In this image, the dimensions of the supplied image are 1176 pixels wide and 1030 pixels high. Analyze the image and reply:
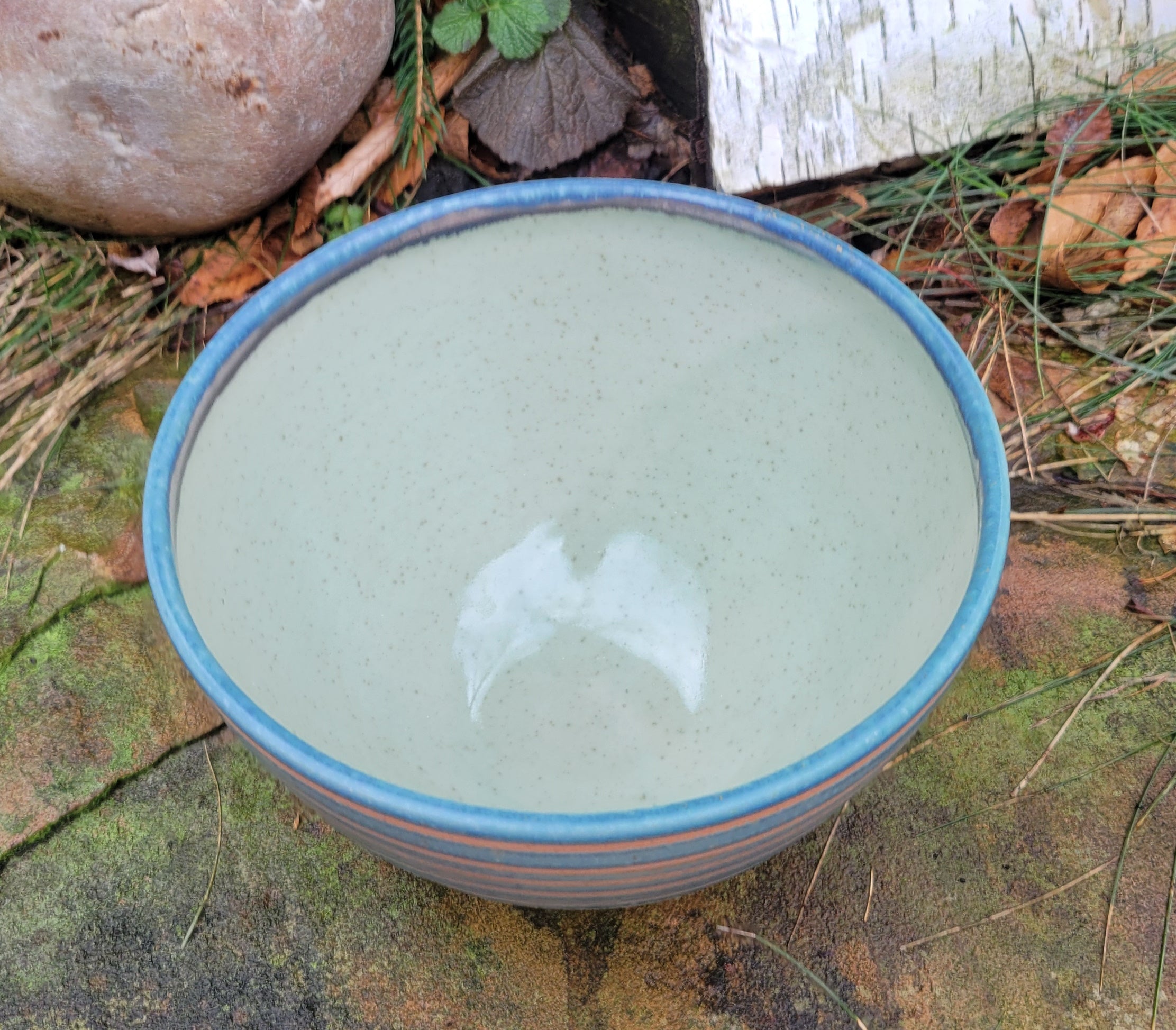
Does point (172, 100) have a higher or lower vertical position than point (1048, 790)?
higher

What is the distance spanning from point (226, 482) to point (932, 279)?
104 cm

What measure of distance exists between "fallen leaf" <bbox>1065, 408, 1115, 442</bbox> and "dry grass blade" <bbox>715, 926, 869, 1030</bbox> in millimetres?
754

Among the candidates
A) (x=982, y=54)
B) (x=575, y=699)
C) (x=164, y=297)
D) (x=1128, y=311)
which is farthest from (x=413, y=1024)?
(x=982, y=54)

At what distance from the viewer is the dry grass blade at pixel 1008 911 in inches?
42.1

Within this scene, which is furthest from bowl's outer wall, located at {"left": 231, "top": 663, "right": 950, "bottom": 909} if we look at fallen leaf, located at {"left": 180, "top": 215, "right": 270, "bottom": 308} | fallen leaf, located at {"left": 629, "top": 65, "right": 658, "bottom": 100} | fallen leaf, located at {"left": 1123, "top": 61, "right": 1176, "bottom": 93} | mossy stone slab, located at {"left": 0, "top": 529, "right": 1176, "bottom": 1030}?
fallen leaf, located at {"left": 629, "top": 65, "right": 658, "bottom": 100}

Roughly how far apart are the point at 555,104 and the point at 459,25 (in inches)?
7.0

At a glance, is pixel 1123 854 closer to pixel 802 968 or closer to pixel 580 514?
pixel 802 968

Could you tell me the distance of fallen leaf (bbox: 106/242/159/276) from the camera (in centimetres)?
165

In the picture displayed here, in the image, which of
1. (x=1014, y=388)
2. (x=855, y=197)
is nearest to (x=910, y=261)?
(x=855, y=197)

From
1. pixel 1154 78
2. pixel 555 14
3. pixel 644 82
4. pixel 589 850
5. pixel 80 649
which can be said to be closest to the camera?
pixel 589 850

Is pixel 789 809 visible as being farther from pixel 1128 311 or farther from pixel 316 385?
pixel 1128 311

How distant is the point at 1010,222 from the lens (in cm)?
155

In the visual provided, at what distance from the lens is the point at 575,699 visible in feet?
4.10

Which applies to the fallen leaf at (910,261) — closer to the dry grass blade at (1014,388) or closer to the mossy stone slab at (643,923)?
the dry grass blade at (1014,388)
